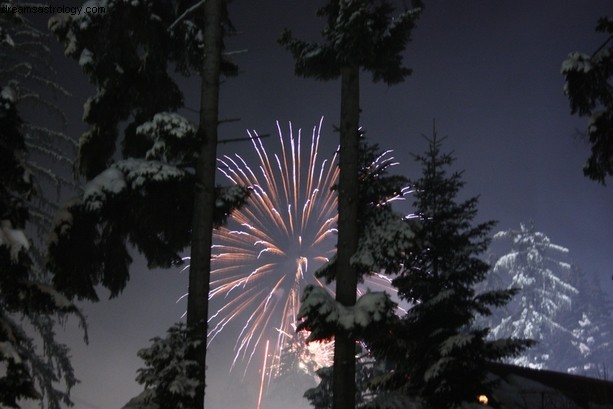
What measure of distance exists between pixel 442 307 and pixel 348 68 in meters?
5.89

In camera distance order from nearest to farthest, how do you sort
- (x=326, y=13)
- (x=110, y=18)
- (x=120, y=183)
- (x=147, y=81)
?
(x=120, y=183) → (x=110, y=18) → (x=147, y=81) → (x=326, y=13)

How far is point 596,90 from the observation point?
9609 mm

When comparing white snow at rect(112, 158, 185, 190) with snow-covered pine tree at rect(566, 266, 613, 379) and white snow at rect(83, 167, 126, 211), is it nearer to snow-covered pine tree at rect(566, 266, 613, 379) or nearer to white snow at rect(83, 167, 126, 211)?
white snow at rect(83, 167, 126, 211)

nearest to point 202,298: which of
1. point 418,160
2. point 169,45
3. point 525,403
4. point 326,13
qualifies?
point 169,45

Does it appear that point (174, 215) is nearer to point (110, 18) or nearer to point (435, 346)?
point (110, 18)

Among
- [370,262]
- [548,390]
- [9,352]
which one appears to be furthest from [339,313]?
[548,390]

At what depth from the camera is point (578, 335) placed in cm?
7825

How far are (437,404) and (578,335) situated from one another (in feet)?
256

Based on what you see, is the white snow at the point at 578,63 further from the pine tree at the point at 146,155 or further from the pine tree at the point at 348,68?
the pine tree at the point at 146,155

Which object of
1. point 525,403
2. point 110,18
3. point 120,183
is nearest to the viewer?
point 120,183

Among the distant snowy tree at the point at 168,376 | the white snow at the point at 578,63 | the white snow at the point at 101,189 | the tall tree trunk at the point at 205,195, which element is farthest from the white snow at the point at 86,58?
the white snow at the point at 578,63

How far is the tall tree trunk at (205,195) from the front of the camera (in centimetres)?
871

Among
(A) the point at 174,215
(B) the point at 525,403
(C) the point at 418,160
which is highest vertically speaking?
(C) the point at 418,160

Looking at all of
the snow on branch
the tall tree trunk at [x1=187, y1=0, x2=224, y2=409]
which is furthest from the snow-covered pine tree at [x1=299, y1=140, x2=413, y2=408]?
the tall tree trunk at [x1=187, y1=0, x2=224, y2=409]
